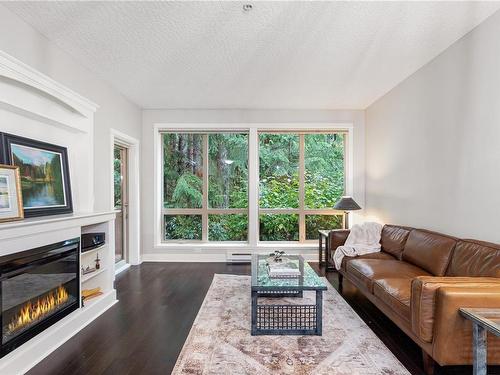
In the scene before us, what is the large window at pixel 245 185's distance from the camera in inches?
209

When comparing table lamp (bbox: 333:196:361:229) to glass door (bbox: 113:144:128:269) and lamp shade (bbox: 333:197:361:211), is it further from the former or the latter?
glass door (bbox: 113:144:128:269)

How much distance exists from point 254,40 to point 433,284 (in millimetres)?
2532

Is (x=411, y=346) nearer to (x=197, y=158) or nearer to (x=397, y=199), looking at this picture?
(x=397, y=199)

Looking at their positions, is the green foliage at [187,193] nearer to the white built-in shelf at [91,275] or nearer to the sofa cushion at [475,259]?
the white built-in shelf at [91,275]

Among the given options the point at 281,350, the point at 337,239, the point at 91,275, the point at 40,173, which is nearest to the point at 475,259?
the point at 281,350

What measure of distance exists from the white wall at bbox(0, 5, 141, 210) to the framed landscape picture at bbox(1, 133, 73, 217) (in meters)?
0.16

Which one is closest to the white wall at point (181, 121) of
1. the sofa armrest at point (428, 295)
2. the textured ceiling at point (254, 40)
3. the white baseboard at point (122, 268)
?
the white baseboard at point (122, 268)

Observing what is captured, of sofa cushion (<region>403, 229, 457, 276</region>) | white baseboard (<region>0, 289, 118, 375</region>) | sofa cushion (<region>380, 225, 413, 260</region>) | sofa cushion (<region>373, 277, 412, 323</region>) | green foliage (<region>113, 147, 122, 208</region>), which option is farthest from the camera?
green foliage (<region>113, 147, 122, 208</region>)

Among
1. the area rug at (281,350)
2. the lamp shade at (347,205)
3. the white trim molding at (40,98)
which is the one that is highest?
the white trim molding at (40,98)

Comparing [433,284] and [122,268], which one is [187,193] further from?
[433,284]

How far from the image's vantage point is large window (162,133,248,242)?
532cm

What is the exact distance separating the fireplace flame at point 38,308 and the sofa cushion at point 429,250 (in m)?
3.44

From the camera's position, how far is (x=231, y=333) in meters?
2.50

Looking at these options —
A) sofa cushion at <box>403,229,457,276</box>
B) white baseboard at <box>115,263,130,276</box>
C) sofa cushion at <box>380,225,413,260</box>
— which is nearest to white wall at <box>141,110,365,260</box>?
white baseboard at <box>115,263,130,276</box>
